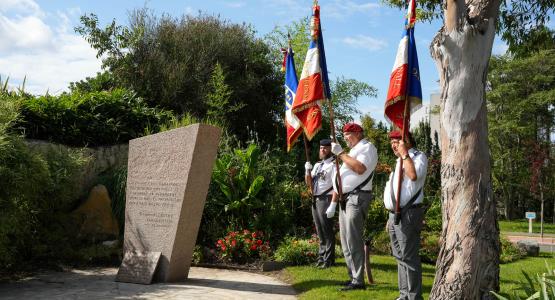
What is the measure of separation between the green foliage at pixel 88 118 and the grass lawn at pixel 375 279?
19.1 feet

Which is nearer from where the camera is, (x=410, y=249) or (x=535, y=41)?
(x=410, y=249)

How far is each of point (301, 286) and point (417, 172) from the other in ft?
Answer: 8.68

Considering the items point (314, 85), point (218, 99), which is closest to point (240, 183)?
point (314, 85)

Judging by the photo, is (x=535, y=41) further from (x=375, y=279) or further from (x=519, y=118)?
(x=519, y=118)

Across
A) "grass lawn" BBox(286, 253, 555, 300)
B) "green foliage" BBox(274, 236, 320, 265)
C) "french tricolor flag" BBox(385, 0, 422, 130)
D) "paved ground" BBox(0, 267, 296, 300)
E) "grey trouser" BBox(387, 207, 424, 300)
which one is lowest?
"paved ground" BBox(0, 267, 296, 300)

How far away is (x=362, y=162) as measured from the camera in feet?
22.7

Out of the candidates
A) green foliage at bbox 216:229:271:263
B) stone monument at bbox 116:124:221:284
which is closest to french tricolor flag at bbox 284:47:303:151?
stone monument at bbox 116:124:221:284

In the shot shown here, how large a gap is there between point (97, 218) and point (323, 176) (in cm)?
450

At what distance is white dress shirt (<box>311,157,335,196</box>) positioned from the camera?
8750 mm

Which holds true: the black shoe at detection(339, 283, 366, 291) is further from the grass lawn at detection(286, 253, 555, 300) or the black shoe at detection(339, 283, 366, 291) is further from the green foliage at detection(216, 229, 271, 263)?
the green foliage at detection(216, 229, 271, 263)

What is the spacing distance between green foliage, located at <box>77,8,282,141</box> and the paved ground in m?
8.35

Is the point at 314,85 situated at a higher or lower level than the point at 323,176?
higher

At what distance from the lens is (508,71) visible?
2828 cm

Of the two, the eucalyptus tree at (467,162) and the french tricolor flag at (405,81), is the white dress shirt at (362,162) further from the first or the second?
the eucalyptus tree at (467,162)
